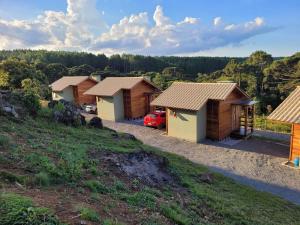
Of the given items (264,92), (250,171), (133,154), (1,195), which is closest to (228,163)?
(250,171)

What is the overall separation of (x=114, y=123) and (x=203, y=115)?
897cm

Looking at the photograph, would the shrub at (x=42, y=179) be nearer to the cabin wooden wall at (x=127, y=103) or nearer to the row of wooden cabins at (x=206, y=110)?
the row of wooden cabins at (x=206, y=110)

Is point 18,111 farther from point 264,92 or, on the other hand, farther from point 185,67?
point 185,67

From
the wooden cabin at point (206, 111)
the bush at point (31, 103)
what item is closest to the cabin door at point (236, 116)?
the wooden cabin at point (206, 111)

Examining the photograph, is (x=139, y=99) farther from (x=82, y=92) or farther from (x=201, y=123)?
(x=82, y=92)

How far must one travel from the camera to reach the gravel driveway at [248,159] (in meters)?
10.5

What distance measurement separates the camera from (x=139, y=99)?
931 inches

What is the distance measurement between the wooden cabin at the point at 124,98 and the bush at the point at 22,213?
19.0 m

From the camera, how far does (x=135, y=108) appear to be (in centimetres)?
2341

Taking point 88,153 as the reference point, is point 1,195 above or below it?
above

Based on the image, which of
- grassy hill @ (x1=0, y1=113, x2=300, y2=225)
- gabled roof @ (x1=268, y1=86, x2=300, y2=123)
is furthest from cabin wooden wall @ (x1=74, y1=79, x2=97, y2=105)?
gabled roof @ (x1=268, y1=86, x2=300, y2=123)

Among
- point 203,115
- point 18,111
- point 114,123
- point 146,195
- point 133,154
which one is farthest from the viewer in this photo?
point 114,123

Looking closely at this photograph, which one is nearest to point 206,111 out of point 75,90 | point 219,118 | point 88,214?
point 219,118

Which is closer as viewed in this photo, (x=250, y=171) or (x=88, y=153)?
(x=88, y=153)
